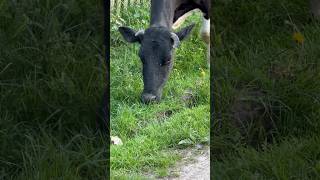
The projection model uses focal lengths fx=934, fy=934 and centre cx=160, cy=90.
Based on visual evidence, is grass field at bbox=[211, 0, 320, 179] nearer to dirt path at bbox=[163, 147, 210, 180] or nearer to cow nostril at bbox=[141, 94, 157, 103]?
dirt path at bbox=[163, 147, 210, 180]

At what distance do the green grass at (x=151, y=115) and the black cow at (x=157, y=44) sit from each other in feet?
0.09

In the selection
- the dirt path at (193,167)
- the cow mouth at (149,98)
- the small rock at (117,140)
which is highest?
the cow mouth at (149,98)

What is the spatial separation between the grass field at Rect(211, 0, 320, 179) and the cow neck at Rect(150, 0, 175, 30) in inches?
9.5

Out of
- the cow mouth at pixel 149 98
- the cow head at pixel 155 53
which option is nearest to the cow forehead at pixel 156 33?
the cow head at pixel 155 53

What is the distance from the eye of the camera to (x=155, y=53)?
3.51 meters

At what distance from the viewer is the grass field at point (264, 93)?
11.6 ft

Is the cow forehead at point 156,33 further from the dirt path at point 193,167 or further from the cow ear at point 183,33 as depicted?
the dirt path at point 193,167

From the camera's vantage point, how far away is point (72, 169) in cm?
354

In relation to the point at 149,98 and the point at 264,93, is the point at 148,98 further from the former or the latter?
the point at 264,93

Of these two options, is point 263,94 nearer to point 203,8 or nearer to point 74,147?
point 203,8

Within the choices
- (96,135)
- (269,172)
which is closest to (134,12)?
(96,135)

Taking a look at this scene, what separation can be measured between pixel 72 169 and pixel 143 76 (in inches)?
17.7

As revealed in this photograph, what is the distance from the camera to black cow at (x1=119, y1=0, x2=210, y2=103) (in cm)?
345

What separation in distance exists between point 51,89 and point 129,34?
0.45m
